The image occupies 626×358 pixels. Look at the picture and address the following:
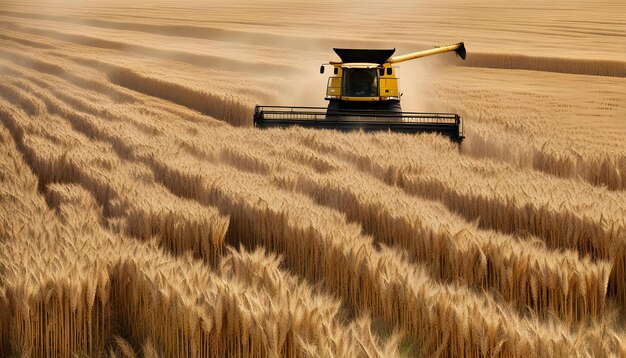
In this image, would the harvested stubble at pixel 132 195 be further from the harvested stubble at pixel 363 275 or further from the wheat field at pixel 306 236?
the harvested stubble at pixel 363 275

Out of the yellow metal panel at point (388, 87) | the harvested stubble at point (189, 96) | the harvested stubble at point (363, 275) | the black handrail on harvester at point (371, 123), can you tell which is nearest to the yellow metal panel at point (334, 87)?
the black handrail on harvester at point (371, 123)

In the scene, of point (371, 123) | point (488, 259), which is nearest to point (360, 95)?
point (371, 123)

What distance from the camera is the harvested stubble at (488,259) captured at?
529 centimetres

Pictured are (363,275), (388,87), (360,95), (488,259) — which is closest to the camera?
(363,275)

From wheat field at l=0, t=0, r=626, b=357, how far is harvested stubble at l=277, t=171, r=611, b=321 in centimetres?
2

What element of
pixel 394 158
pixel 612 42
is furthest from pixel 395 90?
pixel 612 42

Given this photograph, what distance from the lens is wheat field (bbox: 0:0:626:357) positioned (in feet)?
13.7

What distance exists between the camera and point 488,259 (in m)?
5.82

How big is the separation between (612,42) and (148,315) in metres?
35.4

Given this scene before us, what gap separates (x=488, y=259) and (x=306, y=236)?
1421 mm

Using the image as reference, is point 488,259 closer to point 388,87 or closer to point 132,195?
point 132,195

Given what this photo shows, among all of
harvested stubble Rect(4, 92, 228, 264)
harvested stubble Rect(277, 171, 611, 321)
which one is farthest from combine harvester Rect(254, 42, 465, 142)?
harvested stubble Rect(277, 171, 611, 321)

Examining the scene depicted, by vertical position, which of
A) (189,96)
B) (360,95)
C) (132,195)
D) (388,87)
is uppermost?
(132,195)

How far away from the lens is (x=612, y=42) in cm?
3656
